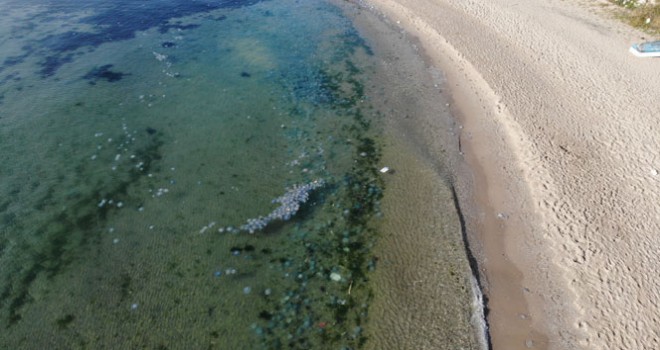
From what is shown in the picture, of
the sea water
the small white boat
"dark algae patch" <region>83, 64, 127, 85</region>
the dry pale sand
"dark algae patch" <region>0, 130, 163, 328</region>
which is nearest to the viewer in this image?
the dry pale sand

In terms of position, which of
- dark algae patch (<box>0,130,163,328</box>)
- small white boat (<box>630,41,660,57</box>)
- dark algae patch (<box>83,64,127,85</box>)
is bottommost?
dark algae patch (<box>0,130,163,328</box>)

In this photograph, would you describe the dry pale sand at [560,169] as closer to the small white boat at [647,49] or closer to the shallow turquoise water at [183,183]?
the small white boat at [647,49]

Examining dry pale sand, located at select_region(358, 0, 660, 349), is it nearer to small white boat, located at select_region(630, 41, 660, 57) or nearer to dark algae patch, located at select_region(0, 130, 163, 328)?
small white boat, located at select_region(630, 41, 660, 57)

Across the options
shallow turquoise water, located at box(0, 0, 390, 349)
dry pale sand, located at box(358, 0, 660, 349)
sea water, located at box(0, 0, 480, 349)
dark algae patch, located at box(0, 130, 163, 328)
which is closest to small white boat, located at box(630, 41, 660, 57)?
dry pale sand, located at box(358, 0, 660, 349)

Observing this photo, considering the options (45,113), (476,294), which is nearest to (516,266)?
(476,294)

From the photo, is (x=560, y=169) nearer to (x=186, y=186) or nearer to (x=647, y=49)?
(x=647, y=49)

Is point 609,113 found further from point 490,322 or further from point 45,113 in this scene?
point 45,113

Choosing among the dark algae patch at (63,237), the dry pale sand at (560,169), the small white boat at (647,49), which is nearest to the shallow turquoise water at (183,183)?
the dark algae patch at (63,237)
